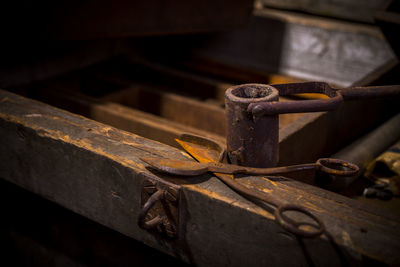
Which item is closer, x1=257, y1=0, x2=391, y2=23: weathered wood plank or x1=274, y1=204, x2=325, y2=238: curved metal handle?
x1=274, y1=204, x2=325, y2=238: curved metal handle

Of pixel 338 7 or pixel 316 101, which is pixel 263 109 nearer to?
pixel 316 101

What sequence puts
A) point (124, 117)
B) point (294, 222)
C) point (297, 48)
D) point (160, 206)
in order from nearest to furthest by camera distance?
point (294, 222) → point (160, 206) → point (124, 117) → point (297, 48)

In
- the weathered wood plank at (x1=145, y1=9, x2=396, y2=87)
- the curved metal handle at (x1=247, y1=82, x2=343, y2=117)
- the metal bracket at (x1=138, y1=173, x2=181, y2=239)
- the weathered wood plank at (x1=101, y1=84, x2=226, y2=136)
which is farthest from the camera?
the weathered wood plank at (x1=145, y1=9, x2=396, y2=87)

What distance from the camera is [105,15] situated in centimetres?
294

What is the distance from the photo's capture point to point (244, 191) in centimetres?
125

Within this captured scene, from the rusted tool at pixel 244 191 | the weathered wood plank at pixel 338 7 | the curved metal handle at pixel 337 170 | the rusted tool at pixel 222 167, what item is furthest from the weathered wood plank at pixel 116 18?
the curved metal handle at pixel 337 170

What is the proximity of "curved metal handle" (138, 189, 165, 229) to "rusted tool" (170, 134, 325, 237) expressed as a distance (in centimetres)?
20

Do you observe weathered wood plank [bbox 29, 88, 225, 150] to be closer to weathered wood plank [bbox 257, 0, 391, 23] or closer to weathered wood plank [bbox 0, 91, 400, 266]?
weathered wood plank [bbox 0, 91, 400, 266]

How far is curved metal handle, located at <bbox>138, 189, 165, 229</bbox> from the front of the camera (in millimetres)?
1325

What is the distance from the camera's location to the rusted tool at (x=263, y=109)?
4.09 ft

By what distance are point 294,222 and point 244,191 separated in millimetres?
180

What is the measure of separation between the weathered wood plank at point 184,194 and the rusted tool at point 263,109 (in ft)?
0.32

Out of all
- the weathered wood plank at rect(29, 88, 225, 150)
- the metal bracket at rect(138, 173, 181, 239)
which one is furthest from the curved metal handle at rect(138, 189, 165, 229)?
the weathered wood plank at rect(29, 88, 225, 150)

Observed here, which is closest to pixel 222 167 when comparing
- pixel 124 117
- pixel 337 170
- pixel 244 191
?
pixel 244 191
